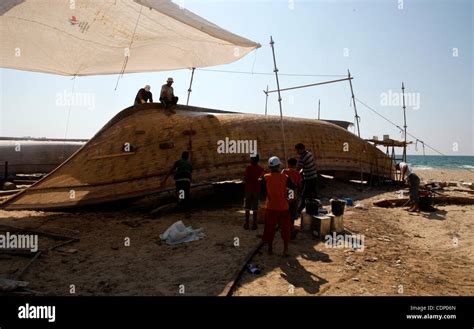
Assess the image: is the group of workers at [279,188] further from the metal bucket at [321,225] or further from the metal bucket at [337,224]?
the metal bucket at [337,224]

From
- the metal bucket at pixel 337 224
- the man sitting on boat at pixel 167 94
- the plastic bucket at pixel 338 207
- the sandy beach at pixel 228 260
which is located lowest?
the sandy beach at pixel 228 260

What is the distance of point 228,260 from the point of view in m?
6.48

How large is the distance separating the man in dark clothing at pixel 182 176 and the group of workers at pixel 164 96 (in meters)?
4.03

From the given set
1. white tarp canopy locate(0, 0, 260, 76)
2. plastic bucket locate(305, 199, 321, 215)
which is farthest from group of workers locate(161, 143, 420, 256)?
white tarp canopy locate(0, 0, 260, 76)

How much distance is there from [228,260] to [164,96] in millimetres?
8339

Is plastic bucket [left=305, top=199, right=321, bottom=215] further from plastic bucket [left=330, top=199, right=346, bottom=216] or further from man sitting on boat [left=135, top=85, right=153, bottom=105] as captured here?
man sitting on boat [left=135, top=85, right=153, bottom=105]

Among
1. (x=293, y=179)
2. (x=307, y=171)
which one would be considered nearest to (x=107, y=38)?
(x=307, y=171)

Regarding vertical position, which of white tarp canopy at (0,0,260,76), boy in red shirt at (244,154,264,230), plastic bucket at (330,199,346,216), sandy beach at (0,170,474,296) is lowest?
sandy beach at (0,170,474,296)

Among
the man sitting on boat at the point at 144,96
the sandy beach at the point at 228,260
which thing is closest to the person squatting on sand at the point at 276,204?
the sandy beach at the point at 228,260

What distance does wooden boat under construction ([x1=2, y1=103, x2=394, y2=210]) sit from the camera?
32.0ft

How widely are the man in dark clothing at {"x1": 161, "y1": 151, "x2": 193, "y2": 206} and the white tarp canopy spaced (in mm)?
4419

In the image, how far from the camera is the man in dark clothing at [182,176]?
380 inches

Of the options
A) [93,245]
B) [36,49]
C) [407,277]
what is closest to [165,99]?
[36,49]
